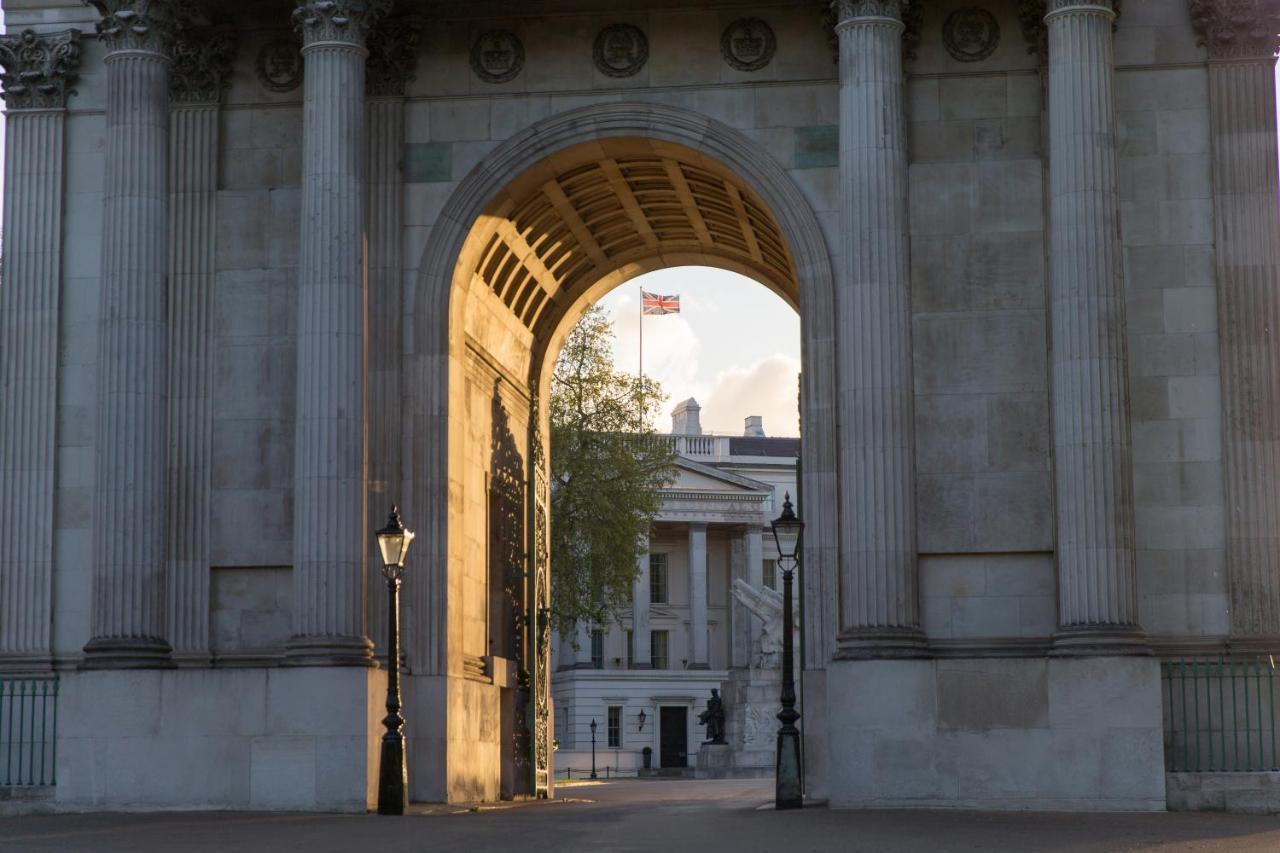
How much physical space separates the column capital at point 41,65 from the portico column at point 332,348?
15.3ft

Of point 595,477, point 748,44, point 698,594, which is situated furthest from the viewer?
point 698,594

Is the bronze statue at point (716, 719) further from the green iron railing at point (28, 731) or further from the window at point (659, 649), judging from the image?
the green iron railing at point (28, 731)

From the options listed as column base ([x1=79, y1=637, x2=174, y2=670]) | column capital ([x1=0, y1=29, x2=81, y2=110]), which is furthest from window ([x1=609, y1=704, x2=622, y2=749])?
column base ([x1=79, y1=637, x2=174, y2=670])

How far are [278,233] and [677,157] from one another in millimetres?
6750

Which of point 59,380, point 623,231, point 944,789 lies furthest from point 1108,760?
point 59,380

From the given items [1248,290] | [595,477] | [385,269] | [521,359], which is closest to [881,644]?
[1248,290]

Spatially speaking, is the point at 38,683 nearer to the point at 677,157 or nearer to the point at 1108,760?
the point at 677,157

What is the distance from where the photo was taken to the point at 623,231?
4019cm

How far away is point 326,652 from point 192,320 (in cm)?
648

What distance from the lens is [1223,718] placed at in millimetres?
31250

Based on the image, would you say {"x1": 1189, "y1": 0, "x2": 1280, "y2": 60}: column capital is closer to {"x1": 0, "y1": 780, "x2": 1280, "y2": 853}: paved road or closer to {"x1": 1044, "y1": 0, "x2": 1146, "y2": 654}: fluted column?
{"x1": 1044, "y1": 0, "x2": 1146, "y2": 654}: fluted column

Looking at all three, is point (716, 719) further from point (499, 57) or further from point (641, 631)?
point (499, 57)

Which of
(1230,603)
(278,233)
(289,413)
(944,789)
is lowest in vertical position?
(944,789)

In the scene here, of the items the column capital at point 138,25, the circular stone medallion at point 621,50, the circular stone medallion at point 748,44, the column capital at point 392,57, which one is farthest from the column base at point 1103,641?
the column capital at point 138,25
